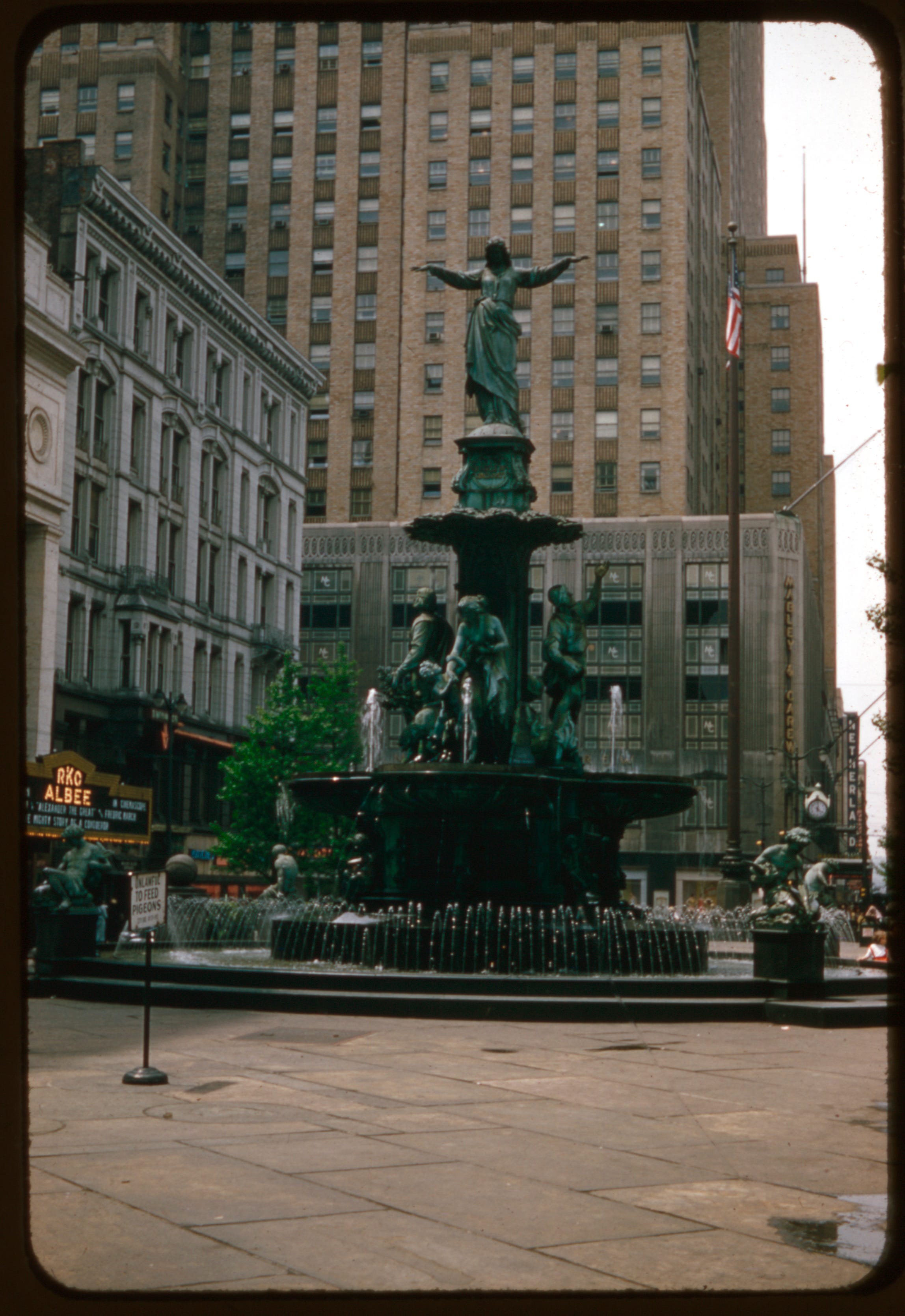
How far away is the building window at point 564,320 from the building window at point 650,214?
584 cm

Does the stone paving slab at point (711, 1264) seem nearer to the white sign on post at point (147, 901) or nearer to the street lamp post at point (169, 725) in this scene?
the white sign on post at point (147, 901)

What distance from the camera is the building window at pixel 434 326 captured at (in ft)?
254

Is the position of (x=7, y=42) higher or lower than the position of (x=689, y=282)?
lower

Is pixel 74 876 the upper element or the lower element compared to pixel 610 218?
lower

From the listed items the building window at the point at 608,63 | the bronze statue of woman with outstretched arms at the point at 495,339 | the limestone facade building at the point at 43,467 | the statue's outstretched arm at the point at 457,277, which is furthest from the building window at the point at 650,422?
the bronze statue of woman with outstretched arms at the point at 495,339

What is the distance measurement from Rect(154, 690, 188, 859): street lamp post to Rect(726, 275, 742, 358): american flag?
53.5ft

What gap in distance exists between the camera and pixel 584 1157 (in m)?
7.58

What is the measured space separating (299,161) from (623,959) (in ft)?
243

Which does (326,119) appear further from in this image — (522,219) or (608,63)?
(608,63)

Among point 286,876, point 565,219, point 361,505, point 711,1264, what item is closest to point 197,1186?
point 711,1264

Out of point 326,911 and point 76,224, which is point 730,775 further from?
point 76,224

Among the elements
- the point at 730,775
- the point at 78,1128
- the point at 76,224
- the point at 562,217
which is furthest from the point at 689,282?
the point at 78,1128

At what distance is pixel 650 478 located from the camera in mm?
75000

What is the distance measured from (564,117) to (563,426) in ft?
→ 55.1
